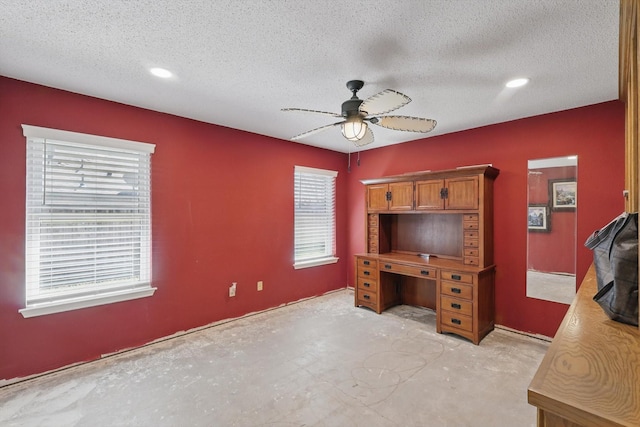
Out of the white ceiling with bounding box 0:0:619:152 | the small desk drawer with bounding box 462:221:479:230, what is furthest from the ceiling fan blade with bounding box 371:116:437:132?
the small desk drawer with bounding box 462:221:479:230

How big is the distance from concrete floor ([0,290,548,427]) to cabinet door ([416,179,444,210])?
59.9 inches

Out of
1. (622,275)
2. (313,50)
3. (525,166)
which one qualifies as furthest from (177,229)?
(525,166)

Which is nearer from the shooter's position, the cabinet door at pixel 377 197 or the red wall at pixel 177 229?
the red wall at pixel 177 229

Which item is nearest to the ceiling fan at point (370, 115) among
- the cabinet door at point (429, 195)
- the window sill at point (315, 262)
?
the cabinet door at point (429, 195)

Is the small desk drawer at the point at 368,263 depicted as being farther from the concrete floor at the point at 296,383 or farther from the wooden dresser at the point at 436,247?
A: the concrete floor at the point at 296,383

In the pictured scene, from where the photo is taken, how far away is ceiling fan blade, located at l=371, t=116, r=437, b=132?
7.64 feet

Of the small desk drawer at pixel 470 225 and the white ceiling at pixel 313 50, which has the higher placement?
the white ceiling at pixel 313 50

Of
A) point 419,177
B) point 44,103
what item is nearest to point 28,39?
point 44,103

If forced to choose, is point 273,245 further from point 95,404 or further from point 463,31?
point 463,31

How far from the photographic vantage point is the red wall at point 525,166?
2855 millimetres

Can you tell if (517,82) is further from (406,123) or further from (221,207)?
(221,207)

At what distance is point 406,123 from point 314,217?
2.66 metres

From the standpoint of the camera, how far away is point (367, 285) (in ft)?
13.9

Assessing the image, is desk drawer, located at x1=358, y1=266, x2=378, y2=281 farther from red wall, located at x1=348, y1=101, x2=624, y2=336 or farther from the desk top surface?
red wall, located at x1=348, y1=101, x2=624, y2=336
